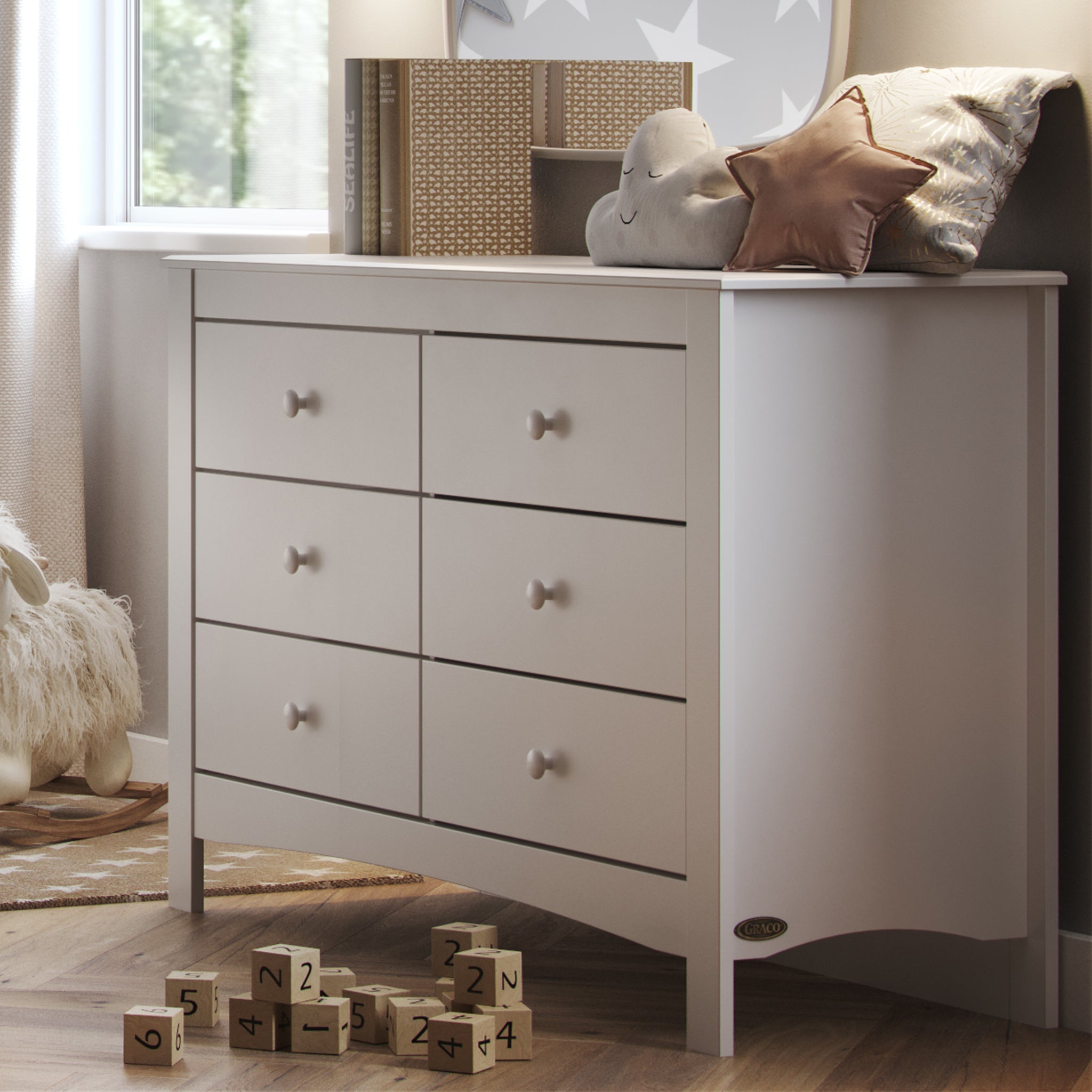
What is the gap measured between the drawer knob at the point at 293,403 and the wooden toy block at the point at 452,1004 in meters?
0.72

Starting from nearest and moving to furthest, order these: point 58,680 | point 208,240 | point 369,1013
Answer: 1. point 369,1013
2. point 58,680
3. point 208,240

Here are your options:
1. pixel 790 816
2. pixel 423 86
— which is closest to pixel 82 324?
pixel 423 86

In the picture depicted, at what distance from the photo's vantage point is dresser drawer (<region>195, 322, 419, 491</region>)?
1.88 meters

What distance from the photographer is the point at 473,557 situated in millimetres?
1832

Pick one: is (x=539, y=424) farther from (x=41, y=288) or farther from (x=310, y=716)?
(x=41, y=288)

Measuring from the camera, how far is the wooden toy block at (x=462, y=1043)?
1.66m

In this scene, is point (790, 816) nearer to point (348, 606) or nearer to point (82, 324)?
point (348, 606)

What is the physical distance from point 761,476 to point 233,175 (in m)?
1.53

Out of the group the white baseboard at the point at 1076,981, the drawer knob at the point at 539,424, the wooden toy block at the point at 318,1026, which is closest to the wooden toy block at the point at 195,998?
the wooden toy block at the point at 318,1026

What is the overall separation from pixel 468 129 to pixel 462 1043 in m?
1.21

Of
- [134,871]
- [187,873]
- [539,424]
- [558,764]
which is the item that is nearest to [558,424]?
[539,424]

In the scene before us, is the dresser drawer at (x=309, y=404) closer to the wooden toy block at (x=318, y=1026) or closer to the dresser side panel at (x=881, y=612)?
the dresser side panel at (x=881, y=612)

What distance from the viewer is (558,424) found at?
5.70 ft

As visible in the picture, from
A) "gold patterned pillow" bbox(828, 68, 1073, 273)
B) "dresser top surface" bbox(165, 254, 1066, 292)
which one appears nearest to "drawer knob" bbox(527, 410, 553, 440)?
"dresser top surface" bbox(165, 254, 1066, 292)
